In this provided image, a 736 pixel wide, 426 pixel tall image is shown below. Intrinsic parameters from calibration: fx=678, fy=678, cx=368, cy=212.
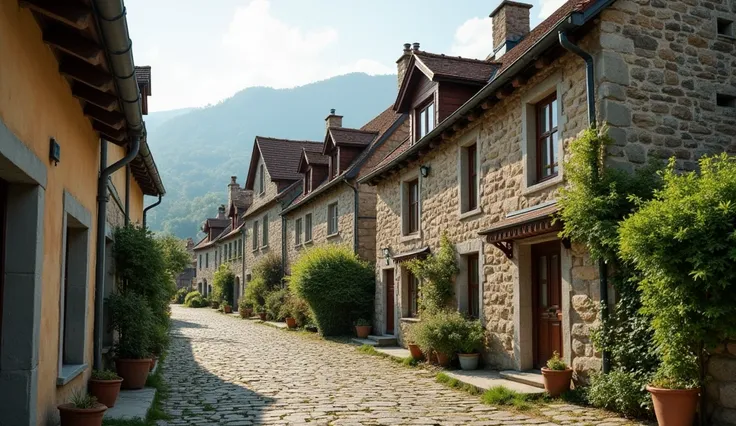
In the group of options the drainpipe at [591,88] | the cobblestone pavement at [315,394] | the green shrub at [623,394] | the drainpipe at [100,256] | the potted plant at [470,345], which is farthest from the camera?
the potted plant at [470,345]

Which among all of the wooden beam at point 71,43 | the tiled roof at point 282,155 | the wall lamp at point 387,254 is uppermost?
the tiled roof at point 282,155

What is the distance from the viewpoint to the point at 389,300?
707 inches

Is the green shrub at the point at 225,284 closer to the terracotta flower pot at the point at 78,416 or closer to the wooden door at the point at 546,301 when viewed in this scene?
the wooden door at the point at 546,301

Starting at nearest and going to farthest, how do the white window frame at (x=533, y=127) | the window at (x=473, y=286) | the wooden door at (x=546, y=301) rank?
the white window frame at (x=533, y=127) → the wooden door at (x=546, y=301) → the window at (x=473, y=286)

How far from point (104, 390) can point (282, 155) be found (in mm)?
24232

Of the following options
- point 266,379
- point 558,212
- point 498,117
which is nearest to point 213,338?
point 266,379

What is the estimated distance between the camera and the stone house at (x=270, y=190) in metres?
29.5

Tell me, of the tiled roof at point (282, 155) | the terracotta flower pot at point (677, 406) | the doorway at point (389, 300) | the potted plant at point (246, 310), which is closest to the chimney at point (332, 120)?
the tiled roof at point (282, 155)

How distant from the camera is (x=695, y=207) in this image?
655cm

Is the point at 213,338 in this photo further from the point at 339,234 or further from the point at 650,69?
the point at 650,69

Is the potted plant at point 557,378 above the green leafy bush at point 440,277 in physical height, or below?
below

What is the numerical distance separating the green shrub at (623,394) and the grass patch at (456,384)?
2.13 meters

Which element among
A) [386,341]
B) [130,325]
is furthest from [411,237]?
[130,325]

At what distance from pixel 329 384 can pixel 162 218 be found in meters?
132
